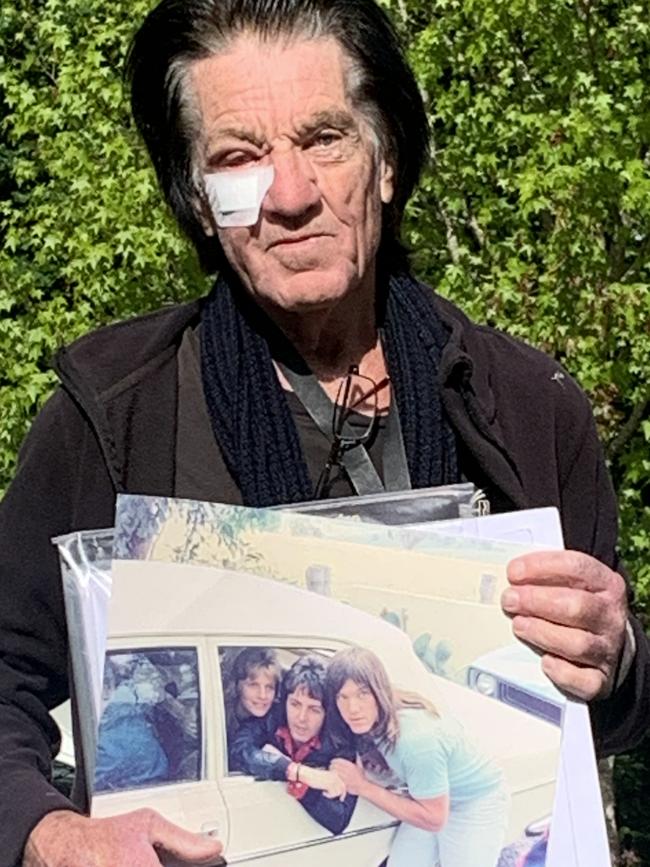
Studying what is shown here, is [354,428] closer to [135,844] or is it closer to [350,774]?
[350,774]

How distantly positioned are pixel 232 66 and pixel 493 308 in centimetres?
377

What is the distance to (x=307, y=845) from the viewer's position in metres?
1.67

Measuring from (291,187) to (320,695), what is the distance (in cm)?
65

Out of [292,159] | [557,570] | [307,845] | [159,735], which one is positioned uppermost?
[292,159]

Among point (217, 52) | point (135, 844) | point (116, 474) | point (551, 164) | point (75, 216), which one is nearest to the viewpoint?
point (135, 844)

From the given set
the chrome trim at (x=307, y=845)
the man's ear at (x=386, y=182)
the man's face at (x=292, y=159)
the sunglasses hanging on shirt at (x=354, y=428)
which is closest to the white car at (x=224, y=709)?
the chrome trim at (x=307, y=845)

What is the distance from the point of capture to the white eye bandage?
197 cm

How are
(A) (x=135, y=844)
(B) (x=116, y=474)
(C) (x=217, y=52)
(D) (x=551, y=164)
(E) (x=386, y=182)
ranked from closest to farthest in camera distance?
(A) (x=135, y=844)
(B) (x=116, y=474)
(C) (x=217, y=52)
(E) (x=386, y=182)
(D) (x=551, y=164)

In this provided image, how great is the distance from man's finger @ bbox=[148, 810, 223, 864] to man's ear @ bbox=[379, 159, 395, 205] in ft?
3.08

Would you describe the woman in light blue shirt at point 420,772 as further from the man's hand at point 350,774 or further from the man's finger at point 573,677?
the man's finger at point 573,677

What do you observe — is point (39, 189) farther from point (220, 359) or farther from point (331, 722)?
point (331, 722)

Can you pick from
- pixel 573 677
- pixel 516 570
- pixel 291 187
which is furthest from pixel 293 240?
pixel 573 677

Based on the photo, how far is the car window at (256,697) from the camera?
5.47ft

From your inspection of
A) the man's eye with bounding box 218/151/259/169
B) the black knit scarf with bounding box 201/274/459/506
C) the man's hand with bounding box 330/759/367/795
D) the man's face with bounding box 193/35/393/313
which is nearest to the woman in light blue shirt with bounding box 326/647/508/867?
the man's hand with bounding box 330/759/367/795
